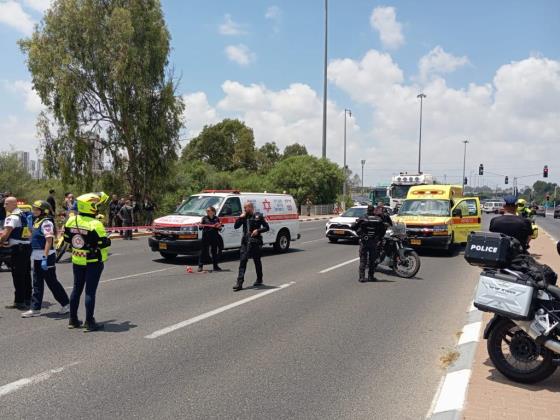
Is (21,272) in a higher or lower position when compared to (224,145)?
lower

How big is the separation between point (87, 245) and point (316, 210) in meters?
43.5

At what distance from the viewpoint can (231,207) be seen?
575 inches

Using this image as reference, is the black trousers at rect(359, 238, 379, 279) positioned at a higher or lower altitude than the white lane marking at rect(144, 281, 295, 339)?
higher

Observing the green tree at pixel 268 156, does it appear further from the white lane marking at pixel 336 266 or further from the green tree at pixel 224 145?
the white lane marking at pixel 336 266

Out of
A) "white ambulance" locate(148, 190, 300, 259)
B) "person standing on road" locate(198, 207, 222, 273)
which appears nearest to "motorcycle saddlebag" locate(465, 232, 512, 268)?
"person standing on road" locate(198, 207, 222, 273)

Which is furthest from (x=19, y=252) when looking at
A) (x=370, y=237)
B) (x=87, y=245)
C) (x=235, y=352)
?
(x=370, y=237)

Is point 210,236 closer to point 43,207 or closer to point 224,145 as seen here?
point 43,207

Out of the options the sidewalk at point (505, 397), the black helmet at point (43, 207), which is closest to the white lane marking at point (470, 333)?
the sidewalk at point (505, 397)

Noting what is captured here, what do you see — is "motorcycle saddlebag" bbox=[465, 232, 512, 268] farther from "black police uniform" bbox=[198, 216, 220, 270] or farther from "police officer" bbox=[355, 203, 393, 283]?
"black police uniform" bbox=[198, 216, 220, 270]

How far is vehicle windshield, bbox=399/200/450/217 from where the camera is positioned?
55.3ft

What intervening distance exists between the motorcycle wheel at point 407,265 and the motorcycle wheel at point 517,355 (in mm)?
6563

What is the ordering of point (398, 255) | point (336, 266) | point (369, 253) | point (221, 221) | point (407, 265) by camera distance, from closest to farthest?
point (369, 253) < point (407, 265) < point (398, 255) < point (336, 266) < point (221, 221)

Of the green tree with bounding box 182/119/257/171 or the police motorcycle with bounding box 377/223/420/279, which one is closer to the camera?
the police motorcycle with bounding box 377/223/420/279

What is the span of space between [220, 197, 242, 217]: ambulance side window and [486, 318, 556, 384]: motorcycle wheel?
988cm
